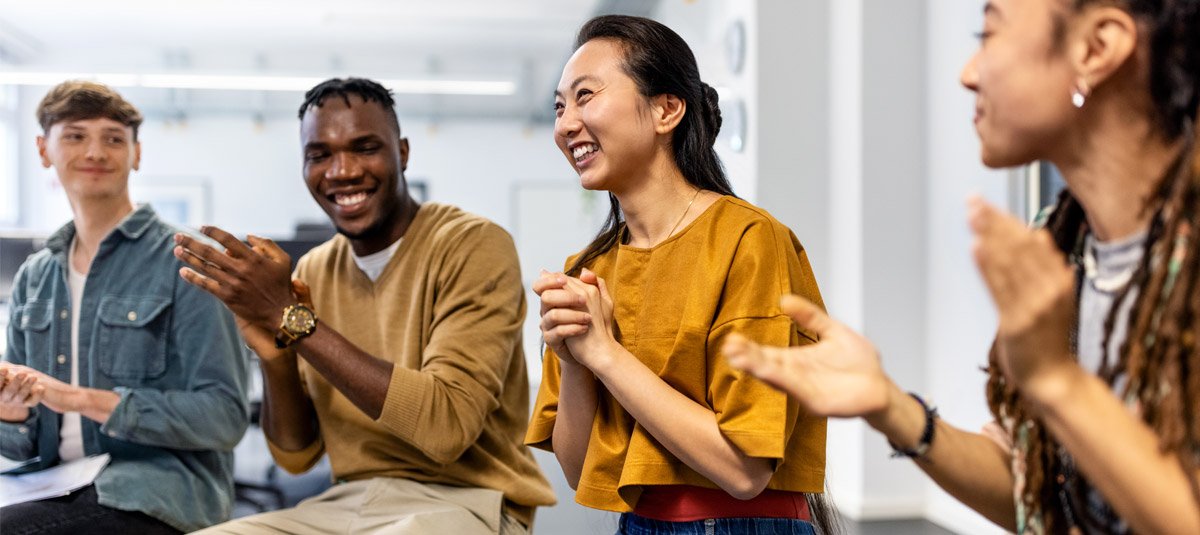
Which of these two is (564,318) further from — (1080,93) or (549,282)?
(1080,93)

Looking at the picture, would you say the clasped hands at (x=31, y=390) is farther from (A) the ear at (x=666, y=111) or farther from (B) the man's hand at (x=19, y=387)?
(A) the ear at (x=666, y=111)

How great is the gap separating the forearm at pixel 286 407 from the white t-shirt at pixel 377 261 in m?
0.23

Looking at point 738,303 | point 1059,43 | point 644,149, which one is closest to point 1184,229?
point 1059,43

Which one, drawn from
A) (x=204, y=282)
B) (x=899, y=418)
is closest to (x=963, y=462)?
(x=899, y=418)

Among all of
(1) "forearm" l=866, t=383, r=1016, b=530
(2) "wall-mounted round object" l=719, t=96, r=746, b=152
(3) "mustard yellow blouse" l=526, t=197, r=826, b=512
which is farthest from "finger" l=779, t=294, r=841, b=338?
(2) "wall-mounted round object" l=719, t=96, r=746, b=152

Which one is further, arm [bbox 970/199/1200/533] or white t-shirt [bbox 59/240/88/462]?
white t-shirt [bbox 59/240/88/462]

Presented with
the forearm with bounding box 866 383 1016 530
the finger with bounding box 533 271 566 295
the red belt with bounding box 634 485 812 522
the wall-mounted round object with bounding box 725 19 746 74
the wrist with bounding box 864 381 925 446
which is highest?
the wall-mounted round object with bounding box 725 19 746 74

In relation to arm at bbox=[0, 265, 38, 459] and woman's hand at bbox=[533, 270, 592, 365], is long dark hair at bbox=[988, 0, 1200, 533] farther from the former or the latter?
arm at bbox=[0, 265, 38, 459]

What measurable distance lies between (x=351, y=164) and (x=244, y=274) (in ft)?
1.11

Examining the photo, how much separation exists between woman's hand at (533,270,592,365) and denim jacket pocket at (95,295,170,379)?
3.56ft

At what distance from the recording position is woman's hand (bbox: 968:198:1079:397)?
2.33 ft

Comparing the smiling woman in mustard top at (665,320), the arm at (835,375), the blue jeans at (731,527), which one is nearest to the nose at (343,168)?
the smiling woman in mustard top at (665,320)

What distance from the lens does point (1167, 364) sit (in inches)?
30.6

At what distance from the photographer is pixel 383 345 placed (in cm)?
192
